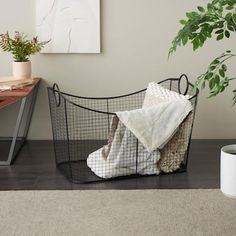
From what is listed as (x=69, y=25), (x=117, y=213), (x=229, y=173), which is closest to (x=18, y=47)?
(x=69, y=25)

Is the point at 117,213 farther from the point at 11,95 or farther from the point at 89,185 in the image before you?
the point at 11,95

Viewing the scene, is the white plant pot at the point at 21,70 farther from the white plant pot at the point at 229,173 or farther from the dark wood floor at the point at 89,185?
Answer: the white plant pot at the point at 229,173

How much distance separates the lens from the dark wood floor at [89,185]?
9.20 ft

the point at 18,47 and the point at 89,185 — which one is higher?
the point at 18,47

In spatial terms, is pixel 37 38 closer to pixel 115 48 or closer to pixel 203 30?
pixel 115 48

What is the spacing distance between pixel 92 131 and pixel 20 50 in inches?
31.9

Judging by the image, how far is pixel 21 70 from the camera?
3.40 metres

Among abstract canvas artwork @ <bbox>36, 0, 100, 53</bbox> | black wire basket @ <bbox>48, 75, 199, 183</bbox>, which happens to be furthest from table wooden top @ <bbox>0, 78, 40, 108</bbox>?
abstract canvas artwork @ <bbox>36, 0, 100, 53</bbox>

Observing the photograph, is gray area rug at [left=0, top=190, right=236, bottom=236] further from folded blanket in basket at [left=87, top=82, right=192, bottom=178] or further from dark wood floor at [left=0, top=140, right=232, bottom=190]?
folded blanket in basket at [left=87, top=82, right=192, bottom=178]

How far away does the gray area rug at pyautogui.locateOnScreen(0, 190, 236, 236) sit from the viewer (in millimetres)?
2258

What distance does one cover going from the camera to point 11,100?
9.97 feet

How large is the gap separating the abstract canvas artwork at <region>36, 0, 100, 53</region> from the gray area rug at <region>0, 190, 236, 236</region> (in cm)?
130

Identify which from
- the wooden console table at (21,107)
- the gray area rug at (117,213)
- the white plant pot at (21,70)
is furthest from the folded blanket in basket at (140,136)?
the white plant pot at (21,70)

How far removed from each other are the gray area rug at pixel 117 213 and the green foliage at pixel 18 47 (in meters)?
1.13
